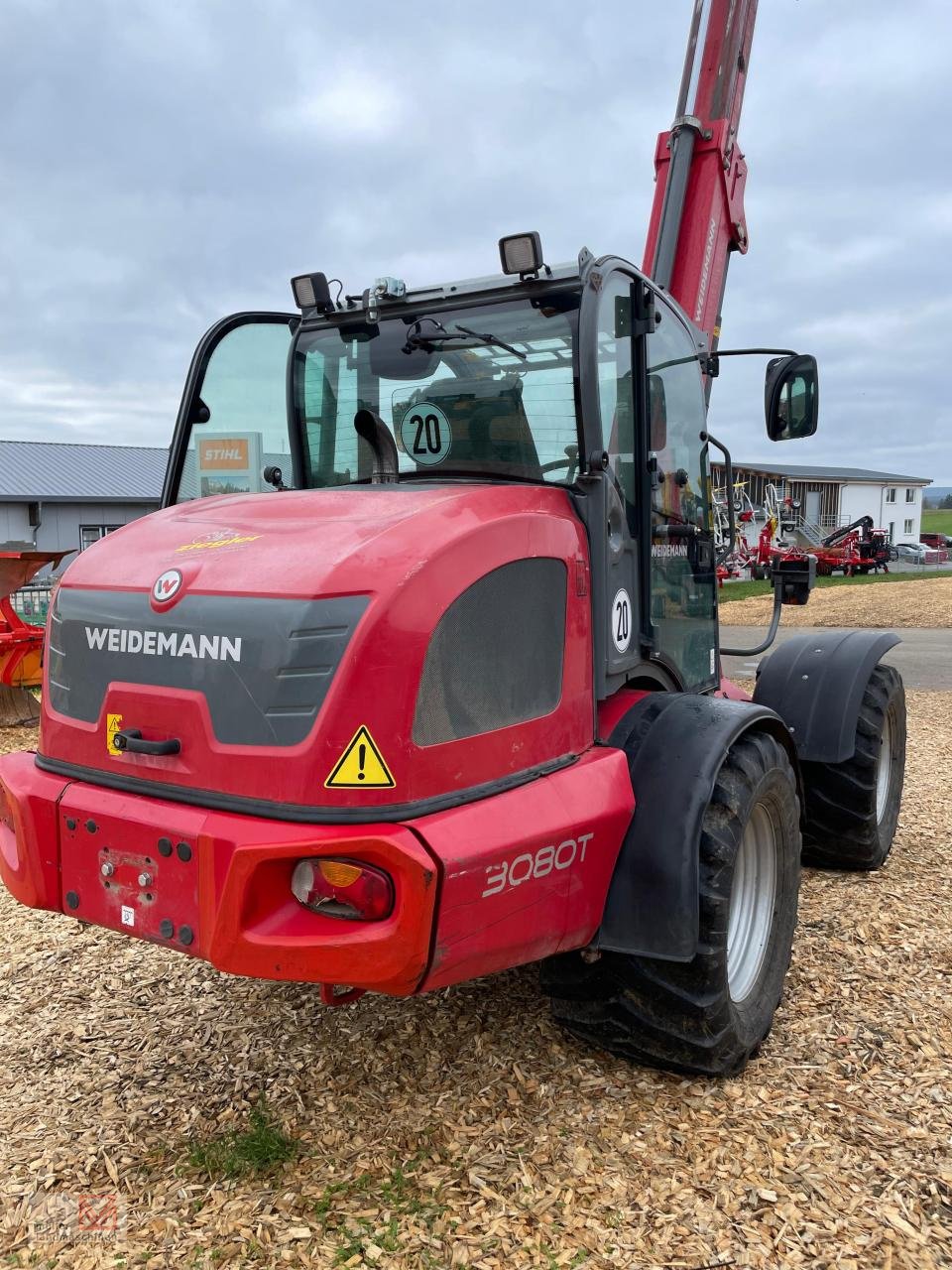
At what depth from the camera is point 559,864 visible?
2.64 meters

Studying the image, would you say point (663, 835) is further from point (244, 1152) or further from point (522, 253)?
point (522, 253)

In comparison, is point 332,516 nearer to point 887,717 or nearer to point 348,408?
point 348,408

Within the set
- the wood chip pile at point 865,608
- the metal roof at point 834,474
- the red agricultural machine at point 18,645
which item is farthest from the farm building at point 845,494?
the red agricultural machine at point 18,645

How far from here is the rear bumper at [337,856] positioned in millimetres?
2289

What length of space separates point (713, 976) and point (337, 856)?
1.24 metres

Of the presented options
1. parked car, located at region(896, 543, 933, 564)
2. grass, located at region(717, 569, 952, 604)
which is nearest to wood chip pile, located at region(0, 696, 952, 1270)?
grass, located at region(717, 569, 952, 604)

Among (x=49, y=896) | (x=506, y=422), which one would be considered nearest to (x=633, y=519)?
(x=506, y=422)

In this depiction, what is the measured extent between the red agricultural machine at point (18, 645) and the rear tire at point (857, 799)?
607 centimetres

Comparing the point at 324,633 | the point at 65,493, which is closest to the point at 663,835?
the point at 324,633

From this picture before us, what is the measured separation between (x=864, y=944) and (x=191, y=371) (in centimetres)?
331

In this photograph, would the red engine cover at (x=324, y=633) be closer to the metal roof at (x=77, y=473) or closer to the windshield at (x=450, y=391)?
the windshield at (x=450, y=391)

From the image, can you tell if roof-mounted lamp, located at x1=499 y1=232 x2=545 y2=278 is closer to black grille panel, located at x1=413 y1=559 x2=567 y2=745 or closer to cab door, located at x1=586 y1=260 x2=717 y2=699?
cab door, located at x1=586 y1=260 x2=717 y2=699

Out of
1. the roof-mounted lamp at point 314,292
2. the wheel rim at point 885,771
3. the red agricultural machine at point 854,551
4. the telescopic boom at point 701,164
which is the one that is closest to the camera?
the roof-mounted lamp at point 314,292

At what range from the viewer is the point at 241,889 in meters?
2.31
